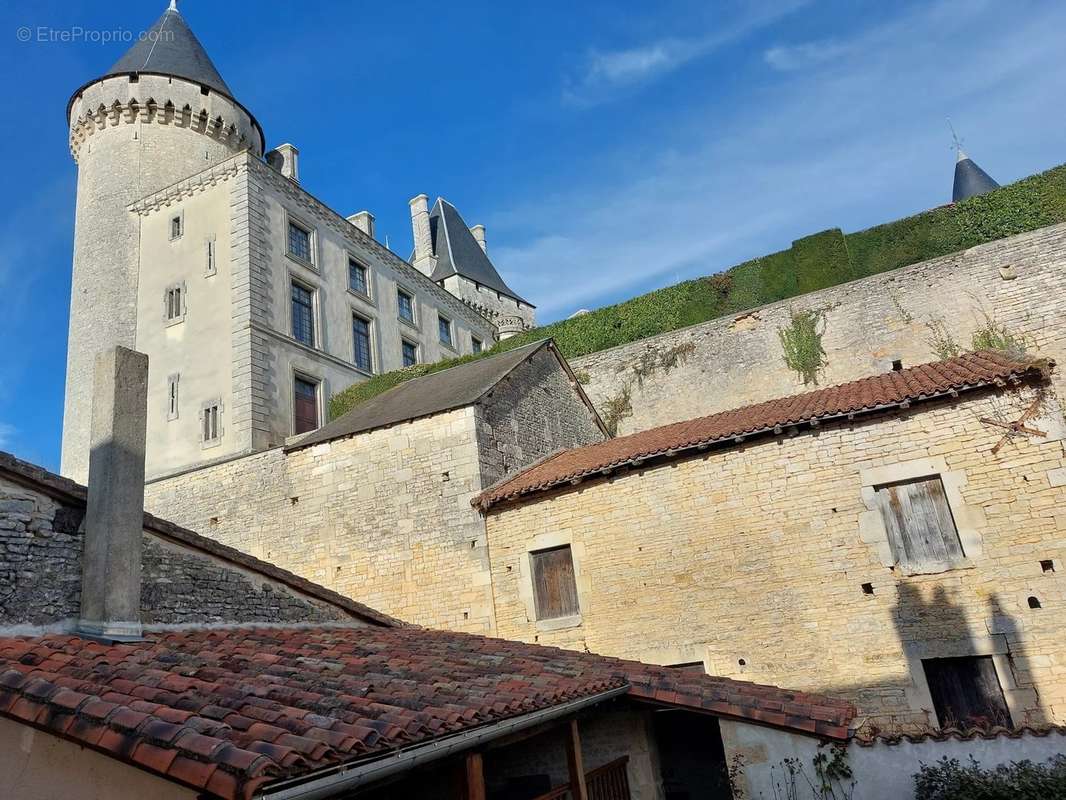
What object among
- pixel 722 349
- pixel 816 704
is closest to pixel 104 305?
pixel 722 349

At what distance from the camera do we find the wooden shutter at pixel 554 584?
36.6 feet

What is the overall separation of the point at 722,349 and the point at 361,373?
1169 centimetres

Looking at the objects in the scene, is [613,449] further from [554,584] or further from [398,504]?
[398,504]

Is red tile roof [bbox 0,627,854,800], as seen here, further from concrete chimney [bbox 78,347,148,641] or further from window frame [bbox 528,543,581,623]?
window frame [bbox 528,543,581,623]

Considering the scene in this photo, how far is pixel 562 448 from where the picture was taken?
1581 centimetres

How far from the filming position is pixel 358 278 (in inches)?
974

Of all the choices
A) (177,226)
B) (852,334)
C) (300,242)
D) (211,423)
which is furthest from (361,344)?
(852,334)

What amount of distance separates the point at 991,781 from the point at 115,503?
765 centimetres

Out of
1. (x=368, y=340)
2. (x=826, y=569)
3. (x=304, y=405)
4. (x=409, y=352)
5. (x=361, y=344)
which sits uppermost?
(x=409, y=352)

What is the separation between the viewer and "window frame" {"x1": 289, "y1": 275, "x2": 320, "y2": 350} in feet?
68.0

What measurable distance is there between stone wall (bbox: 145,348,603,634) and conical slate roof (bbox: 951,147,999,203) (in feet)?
82.5

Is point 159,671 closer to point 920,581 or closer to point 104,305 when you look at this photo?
point 920,581

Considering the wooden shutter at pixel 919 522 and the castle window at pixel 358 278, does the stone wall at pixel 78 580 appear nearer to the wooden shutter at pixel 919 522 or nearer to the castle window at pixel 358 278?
the wooden shutter at pixel 919 522

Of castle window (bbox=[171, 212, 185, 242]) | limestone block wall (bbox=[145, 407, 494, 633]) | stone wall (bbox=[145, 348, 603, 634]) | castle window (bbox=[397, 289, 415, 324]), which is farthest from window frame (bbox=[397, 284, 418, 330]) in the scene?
limestone block wall (bbox=[145, 407, 494, 633])
